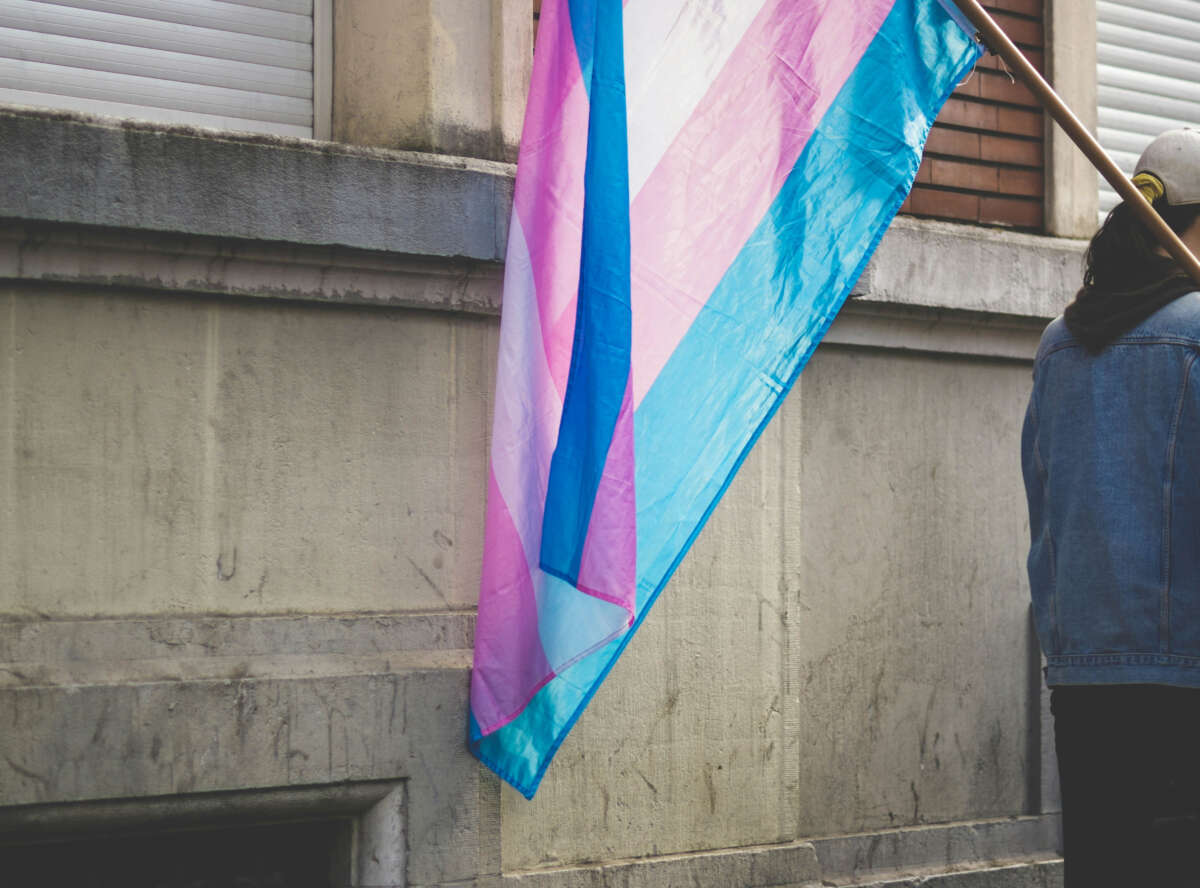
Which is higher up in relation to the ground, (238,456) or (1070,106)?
(1070,106)

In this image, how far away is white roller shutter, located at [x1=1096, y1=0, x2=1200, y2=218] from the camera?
6.16 metres

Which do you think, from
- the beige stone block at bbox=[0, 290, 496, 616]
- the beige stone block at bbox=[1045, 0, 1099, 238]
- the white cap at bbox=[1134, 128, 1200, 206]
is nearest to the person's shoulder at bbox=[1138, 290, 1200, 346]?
the white cap at bbox=[1134, 128, 1200, 206]

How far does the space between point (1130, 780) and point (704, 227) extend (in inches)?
59.7

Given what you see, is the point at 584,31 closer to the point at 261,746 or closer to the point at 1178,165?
the point at 1178,165

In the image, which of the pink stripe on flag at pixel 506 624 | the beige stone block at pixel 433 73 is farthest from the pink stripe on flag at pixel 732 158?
the beige stone block at pixel 433 73

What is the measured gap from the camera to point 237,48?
4.19 meters

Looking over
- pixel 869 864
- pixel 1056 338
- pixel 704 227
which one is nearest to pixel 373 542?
pixel 704 227

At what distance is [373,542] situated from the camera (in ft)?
13.1

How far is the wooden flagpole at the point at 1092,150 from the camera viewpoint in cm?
295

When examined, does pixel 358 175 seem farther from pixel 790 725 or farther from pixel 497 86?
pixel 790 725

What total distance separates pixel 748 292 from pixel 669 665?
1566 millimetres

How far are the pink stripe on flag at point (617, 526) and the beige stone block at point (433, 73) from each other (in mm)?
1399

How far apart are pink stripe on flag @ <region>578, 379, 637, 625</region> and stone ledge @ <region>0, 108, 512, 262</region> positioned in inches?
41.7

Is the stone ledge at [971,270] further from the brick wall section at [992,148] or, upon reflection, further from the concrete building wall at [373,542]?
the brick wall section at [992,148]
